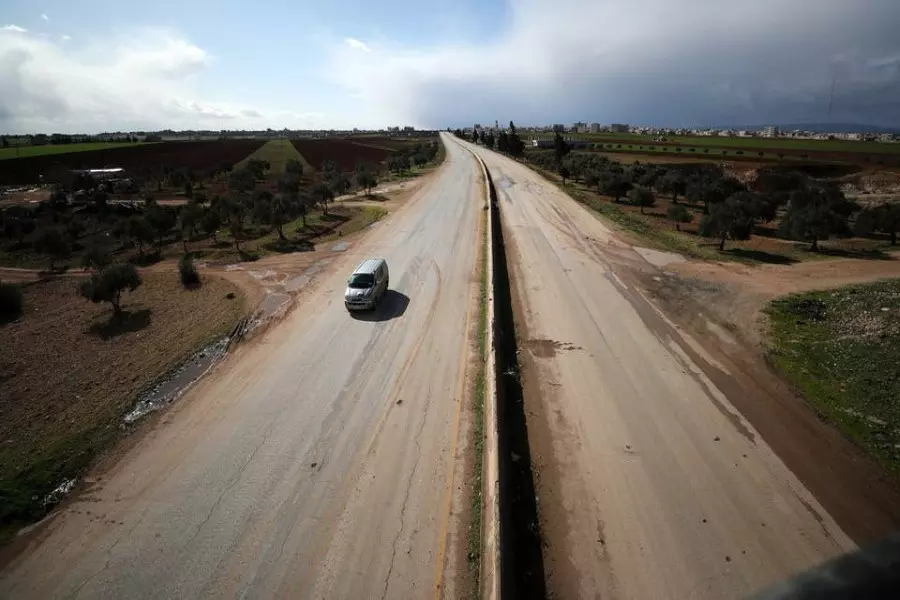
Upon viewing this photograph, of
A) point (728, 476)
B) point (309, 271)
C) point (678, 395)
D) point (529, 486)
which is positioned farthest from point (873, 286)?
point (309, 271)

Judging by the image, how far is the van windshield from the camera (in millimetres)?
21984

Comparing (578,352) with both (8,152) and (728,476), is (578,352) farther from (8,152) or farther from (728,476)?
(8,152)

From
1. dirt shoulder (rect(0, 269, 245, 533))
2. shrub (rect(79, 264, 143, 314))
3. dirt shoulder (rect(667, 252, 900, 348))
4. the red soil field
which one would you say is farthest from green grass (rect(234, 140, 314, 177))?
dirt shoulder (rect(667, 252, 900, 348))

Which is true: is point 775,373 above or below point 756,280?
below

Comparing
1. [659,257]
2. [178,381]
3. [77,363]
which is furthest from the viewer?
[659,257]

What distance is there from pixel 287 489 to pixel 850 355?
19.8 metres

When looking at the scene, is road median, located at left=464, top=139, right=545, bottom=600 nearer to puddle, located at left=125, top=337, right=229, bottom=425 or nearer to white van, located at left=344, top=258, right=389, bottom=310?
white van, located at left=344, top=258, right=389, bottom=310

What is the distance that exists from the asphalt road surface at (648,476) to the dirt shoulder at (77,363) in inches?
501

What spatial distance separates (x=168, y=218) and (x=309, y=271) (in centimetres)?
2077

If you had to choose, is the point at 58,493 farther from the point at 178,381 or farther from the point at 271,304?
the point at 271,304

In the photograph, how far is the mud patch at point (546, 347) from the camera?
17.9 meters

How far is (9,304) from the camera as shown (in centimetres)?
2502

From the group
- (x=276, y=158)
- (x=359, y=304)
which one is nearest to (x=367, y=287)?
(x=359, y=304)

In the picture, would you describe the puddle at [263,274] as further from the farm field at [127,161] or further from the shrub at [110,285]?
the farm field at [127,161]
